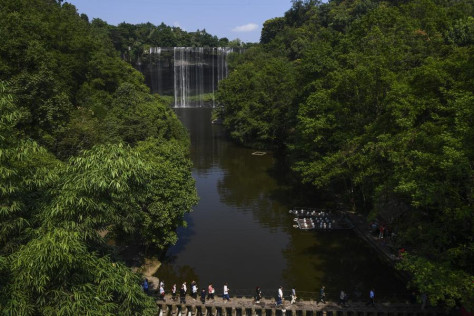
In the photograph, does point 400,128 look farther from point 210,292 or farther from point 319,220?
point 210,292

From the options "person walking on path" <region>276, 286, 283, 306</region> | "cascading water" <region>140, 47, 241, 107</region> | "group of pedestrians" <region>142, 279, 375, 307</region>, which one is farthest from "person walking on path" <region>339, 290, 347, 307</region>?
"cascading water" <region>140, 47, 241, 107</region>

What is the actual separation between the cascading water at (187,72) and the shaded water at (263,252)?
7065 cm

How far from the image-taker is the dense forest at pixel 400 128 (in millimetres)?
15273

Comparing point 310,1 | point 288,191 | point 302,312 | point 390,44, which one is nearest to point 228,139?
point 288,191

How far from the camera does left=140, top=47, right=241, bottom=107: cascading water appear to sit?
10694 centimetres

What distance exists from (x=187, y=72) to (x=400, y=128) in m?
92.0

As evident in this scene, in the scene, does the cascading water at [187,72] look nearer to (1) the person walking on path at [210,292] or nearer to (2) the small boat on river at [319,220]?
(2) the small boat on river at [319,220]

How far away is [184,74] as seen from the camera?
108 m

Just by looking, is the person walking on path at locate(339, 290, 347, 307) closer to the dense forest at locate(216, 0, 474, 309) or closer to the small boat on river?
the dense forest at locate(216, 0, 474, 309)

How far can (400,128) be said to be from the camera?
22109mm

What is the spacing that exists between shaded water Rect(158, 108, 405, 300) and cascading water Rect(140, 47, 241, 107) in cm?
7065

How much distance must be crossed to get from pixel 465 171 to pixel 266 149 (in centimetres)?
4299

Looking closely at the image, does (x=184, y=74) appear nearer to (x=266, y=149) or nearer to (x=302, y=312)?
(x=266, y=149)

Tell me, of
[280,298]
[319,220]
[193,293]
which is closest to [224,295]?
[193,293]
